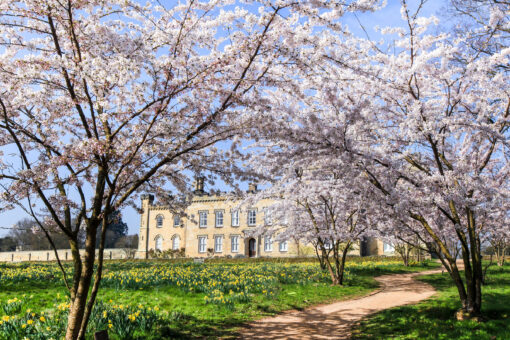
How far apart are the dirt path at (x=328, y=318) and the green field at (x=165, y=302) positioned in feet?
1.59

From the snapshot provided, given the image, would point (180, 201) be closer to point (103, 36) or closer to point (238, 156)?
point (238, 156)

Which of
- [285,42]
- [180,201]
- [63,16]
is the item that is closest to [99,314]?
[180,201]

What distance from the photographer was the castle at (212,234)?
40656 millimetres

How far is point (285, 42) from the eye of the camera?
223 inches

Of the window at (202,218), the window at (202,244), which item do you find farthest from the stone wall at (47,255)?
the window at (202,218)

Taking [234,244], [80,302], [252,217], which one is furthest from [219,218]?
[80,302]

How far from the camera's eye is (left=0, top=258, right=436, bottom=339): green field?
22.0 feet

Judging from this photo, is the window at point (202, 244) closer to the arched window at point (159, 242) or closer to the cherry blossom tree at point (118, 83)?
the arched window at point (159, 242)

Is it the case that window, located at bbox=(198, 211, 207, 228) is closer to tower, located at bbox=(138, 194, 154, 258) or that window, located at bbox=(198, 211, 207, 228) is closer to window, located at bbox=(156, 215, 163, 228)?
window, located at bbox=(156, 215, 163, 228)

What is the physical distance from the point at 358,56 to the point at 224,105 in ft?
10.5

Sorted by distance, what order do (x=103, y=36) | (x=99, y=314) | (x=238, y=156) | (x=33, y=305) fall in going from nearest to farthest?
1. (x=103, y=36)
2. (x=99, y=314)
3. (x=238, y=156)
4. (x=33, y=305)

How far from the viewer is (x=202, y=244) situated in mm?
44906

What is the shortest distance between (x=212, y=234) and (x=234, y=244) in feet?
10.5

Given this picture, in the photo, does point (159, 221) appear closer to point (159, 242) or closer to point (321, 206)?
point (159, 242)
